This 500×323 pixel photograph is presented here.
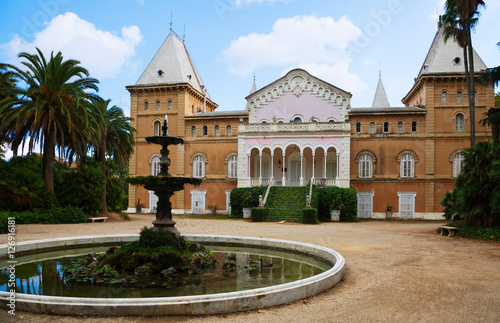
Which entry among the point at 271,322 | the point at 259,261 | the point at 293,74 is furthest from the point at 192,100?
the point at 271,322

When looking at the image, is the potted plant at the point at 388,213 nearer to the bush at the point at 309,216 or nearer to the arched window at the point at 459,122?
the arched window at the point at 459,122

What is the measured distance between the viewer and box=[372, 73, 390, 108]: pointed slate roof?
47.4m

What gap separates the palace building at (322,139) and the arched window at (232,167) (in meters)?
0.10

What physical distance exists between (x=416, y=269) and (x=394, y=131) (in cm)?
2713

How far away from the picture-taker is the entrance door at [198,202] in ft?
125

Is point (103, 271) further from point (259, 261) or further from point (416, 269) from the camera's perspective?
point (416, 269)

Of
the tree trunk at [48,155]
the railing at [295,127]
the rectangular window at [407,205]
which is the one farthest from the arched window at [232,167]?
the tree trunk at [48,155]

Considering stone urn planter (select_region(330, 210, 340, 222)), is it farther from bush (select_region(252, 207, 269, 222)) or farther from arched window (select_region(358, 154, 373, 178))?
arched window (select_region(358, 154, 373, 178))

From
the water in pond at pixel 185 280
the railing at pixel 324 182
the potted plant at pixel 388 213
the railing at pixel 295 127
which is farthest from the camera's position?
the potted plant at pixel 388 213

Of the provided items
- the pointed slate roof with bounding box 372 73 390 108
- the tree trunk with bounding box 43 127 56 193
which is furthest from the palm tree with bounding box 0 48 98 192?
the pointed slate roof with bounding box 372 73 390 108

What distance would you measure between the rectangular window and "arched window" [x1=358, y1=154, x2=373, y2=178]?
3.37 metres

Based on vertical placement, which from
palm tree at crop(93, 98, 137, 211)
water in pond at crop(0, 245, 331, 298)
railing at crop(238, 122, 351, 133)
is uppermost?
railing at crop(238, 122, 351, 133)

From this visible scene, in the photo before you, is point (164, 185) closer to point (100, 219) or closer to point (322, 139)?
point (100, 219)

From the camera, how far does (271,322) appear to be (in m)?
6.13
